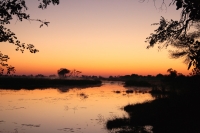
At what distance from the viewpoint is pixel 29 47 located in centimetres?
986

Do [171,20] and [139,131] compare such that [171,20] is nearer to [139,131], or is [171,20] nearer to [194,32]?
[194,32]

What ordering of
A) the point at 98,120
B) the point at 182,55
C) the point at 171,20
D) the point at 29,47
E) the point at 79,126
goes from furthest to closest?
the point at 98,120 → the point at 79,126 → the point at 182,55 → the point at 171,20 → the point at 29,47

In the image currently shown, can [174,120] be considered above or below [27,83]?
below

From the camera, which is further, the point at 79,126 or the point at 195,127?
the point at 79,126

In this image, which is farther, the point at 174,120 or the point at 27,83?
the point at 27,83

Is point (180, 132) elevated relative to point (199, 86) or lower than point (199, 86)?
lower

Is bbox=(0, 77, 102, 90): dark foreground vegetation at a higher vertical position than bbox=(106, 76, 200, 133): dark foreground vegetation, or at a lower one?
higher

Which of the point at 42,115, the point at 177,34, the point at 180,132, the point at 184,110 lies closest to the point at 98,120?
the point at 42,115

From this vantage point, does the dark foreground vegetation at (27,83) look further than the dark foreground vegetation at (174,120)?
Yes

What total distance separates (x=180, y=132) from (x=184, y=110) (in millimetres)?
5038

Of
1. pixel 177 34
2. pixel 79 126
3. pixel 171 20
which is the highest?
pixel 171 20

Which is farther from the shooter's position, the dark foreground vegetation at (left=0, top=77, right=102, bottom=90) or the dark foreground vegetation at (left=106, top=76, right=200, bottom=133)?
the dark foreground vegetation at (left=0, top=77, right=102, bottom=90)

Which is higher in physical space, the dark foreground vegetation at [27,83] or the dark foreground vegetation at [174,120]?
the dark foreground vegetation at [27,83]

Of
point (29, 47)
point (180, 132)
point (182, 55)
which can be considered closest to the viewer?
point (29, 47)
